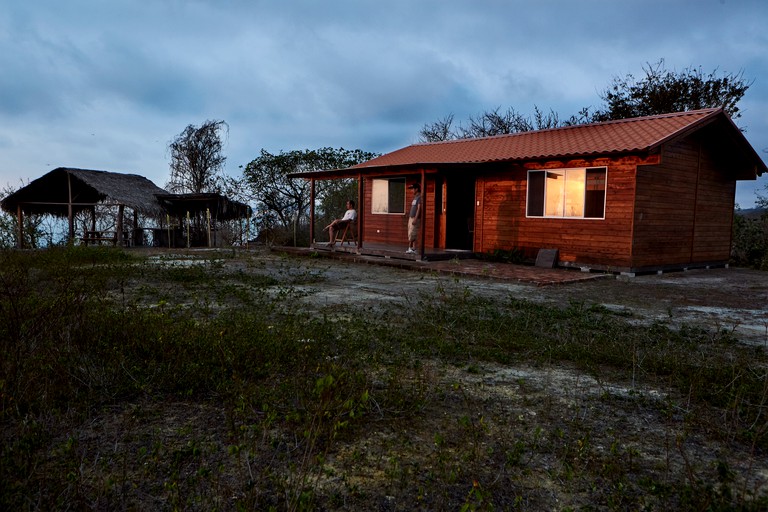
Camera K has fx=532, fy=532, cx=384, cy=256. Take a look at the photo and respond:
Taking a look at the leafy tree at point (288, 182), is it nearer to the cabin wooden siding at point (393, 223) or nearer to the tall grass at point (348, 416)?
the cabin wooden siding at point (393, 223)

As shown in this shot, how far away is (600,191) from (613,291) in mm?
3702

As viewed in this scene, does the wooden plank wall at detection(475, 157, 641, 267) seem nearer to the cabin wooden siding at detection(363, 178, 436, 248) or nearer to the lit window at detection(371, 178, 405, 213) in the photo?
the cabin wooden siding at detection(363, 178, 436, 248)

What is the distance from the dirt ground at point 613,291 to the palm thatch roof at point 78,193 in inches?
448

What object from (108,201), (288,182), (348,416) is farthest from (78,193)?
(348,416)

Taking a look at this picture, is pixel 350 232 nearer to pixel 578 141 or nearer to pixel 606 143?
pixel 578 141

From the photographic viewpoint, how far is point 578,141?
44.7 ft

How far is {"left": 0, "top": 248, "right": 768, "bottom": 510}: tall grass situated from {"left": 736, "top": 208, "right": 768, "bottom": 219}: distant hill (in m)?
16.2

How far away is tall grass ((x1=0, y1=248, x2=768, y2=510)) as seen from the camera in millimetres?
2375

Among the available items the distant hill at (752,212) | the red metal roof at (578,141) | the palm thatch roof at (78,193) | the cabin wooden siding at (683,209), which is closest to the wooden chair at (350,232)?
the red metal roof at (578,141)

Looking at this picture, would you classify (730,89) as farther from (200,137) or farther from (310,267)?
(200,137)

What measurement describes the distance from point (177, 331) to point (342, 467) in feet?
8.35

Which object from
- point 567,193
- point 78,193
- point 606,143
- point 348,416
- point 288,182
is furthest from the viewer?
point 288,182

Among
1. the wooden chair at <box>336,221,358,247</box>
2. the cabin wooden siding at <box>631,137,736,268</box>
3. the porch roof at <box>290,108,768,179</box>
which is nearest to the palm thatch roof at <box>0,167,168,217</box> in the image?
the wooden chair at <box>336,221,358,247</box>

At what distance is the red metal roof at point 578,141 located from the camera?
38.5 feet
